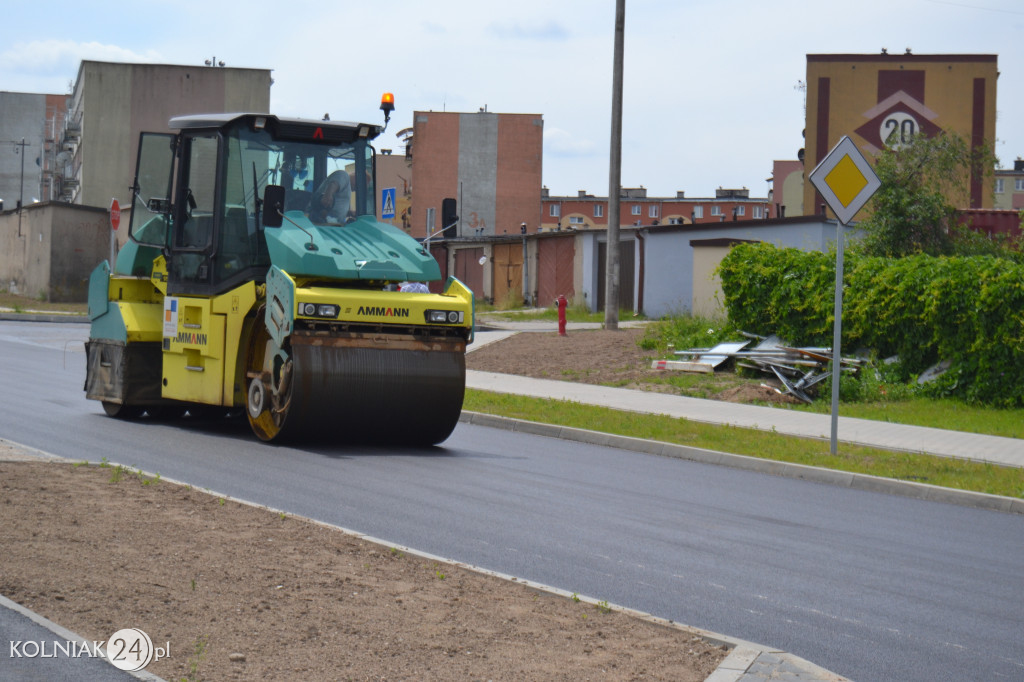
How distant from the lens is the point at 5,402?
49.7ft

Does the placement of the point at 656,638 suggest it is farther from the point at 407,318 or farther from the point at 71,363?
the point at 71,363

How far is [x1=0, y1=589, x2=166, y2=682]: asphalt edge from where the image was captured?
4.62m

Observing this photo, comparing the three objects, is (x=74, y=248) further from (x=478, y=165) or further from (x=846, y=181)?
(x=846, y=181)

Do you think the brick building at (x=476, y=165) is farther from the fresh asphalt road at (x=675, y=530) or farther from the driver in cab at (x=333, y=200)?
the fresh asphalt road at (x=675, y=530)

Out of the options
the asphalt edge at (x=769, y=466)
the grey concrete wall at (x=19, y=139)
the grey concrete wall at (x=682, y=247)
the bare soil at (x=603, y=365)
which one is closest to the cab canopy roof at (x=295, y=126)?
the asphalt edge at (x=769, y=466)

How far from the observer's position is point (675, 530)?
341 inches

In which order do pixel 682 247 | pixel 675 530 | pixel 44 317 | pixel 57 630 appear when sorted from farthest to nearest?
1. pixel 44 317
2. pixel 682 247
3. pixel 675 530
4. pixel 57 630

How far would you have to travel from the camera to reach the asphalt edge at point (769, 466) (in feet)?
35.0

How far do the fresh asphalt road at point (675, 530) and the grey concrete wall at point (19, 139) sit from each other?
3787 inches

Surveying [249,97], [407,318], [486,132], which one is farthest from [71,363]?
[486,132]

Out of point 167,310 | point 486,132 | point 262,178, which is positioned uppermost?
point 486,132

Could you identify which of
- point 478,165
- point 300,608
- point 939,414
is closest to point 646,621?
point 300,608

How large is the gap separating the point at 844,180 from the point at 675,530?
5661 millimetres

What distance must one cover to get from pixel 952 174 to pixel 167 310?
22386 mm
